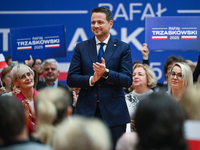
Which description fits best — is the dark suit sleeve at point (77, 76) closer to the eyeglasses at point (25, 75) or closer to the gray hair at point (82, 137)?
the eyeglasses at point (25, 75)

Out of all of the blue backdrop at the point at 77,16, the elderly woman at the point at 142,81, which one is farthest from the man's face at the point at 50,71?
the elderly woman at the point at 142,81

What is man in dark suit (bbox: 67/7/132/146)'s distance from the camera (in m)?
2.98

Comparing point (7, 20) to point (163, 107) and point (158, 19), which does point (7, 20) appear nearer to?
point (158, 19)

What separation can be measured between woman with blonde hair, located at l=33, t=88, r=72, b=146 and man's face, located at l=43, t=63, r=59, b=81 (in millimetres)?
3496

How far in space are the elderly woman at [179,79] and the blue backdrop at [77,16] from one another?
2.84 meters

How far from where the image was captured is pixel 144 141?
5.21 ft

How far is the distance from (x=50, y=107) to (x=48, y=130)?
14 cm

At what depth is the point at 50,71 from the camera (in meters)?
5.45

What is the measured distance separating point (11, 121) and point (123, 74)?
157 centimetres

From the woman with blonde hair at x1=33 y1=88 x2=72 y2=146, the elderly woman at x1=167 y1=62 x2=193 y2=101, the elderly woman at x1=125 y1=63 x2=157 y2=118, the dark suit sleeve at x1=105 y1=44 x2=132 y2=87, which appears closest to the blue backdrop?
the elderly woman at x1=125 y1=63 x2=157 y2=118

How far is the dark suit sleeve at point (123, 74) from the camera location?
9.63ft

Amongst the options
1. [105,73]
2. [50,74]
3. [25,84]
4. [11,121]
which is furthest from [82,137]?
[50,74]

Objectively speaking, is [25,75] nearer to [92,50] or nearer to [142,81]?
[92,50]

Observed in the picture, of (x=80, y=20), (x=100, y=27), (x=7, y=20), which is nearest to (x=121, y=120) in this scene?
(x=100, y=27)
